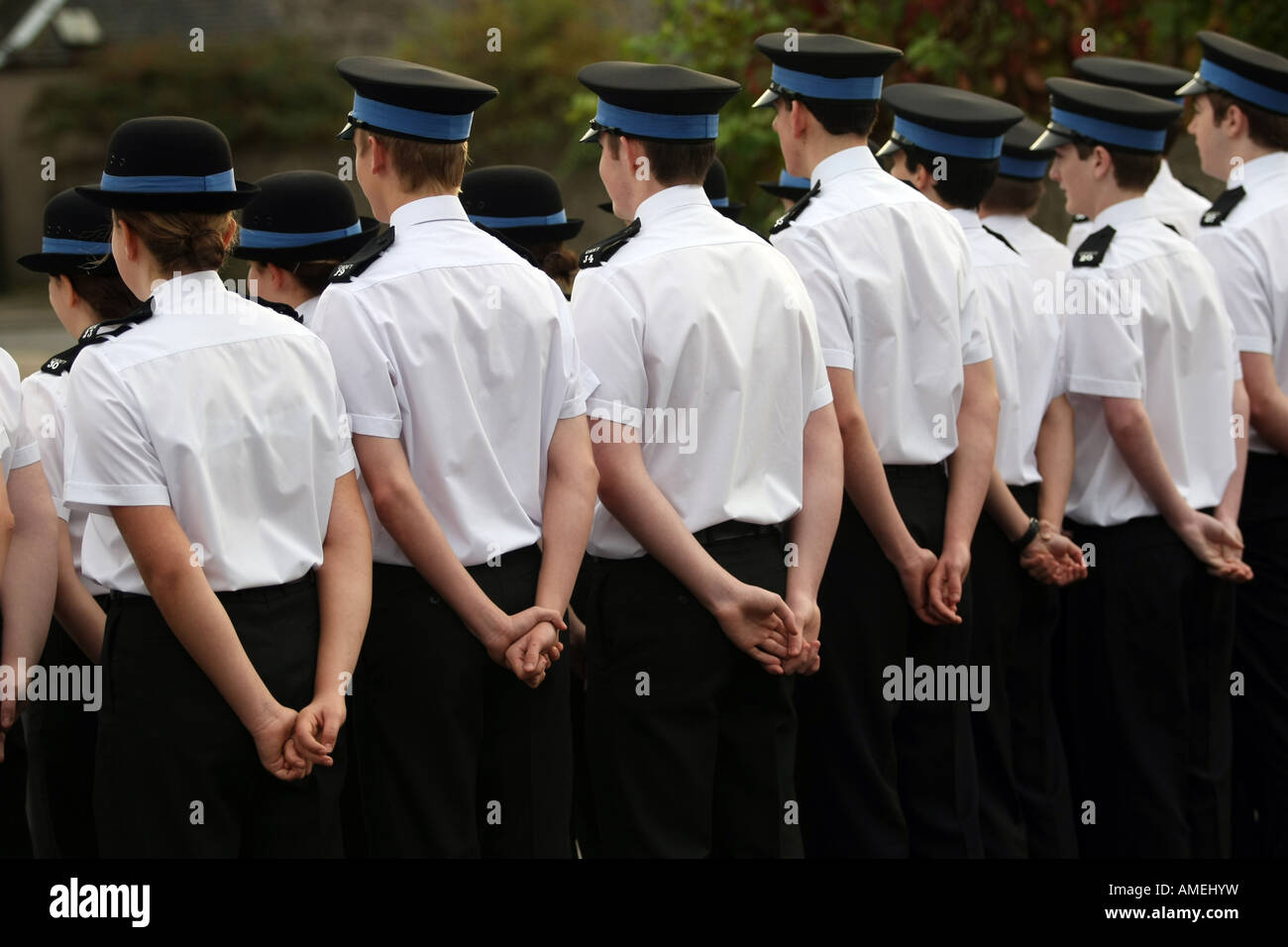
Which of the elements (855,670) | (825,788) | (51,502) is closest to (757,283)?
(855,670)

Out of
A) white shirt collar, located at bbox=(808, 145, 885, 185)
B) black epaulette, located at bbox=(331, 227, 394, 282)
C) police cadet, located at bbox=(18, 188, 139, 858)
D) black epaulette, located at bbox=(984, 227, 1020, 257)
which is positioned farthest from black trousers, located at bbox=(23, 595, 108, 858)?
black epaulette, located at bbox=(984, 227, 1020, 257)

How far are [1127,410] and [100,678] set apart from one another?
8.81 feet

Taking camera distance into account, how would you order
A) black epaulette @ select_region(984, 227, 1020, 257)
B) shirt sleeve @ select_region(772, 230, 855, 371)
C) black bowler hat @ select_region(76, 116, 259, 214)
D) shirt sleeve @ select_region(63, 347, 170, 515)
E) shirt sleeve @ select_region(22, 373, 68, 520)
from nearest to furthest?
shirt sleeve @ select_region(63, 347, 170, 515), black bowler hat @ select_region(76, 116, 259, 214), shirt sleeve @ select_region(22, 373, 68, 520), shirt sleeve @ select_region(772, 230, 855, 371), black epaulette @ select_region(984, 227, 1020, 257)

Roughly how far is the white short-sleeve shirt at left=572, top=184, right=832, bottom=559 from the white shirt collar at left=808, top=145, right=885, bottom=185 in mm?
454

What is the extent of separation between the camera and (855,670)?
3.68 m

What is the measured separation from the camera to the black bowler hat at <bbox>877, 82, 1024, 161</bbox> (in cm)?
399

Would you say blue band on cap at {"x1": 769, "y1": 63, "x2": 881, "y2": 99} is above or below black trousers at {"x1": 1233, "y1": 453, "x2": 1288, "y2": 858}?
above

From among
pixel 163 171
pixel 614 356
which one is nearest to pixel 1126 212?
pixel 614 356

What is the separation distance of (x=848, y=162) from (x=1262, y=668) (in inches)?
80.9

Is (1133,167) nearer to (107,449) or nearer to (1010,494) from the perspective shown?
(1010,494)

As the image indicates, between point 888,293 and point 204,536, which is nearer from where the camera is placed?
point 204,536

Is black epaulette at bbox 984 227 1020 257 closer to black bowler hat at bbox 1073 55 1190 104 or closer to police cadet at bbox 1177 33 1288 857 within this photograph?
police cadet at bbox 1177 33 1288 857

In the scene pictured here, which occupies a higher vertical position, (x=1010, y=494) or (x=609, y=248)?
(x=609, y=248)

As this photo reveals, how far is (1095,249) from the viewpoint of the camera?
415cm
